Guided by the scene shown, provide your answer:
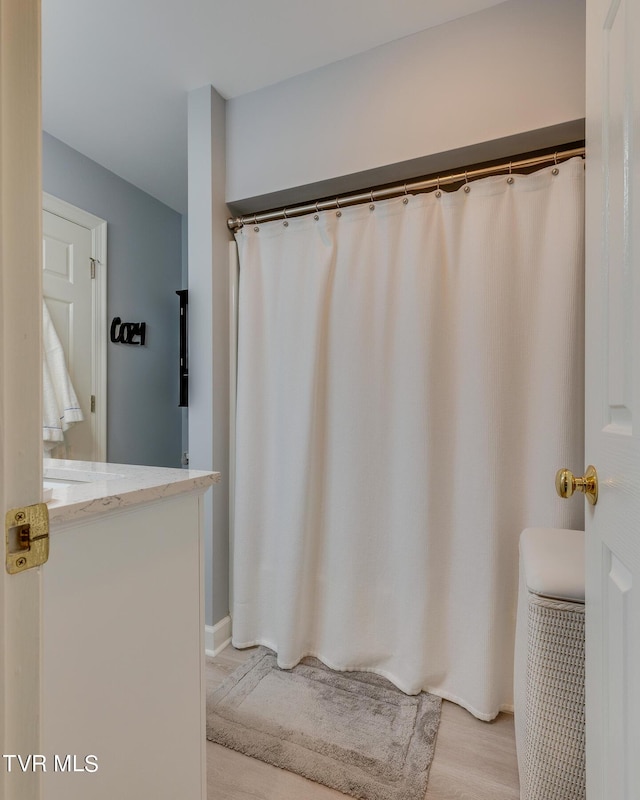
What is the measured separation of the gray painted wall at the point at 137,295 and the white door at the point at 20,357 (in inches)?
90.4

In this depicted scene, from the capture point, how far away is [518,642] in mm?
1268

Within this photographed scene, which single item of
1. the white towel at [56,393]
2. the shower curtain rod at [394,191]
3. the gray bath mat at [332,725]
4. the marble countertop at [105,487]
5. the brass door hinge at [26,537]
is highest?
the shower curtain rod at [394,191]

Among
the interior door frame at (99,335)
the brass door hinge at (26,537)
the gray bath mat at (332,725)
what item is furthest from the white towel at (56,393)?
the brass door hinge at (26,537)

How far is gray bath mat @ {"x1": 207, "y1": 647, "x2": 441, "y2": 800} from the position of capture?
1.26 m

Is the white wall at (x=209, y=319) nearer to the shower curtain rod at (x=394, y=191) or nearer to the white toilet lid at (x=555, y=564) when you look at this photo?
the shower curtain rod at (x=394, y=191)

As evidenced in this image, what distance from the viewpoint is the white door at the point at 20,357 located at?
466mm

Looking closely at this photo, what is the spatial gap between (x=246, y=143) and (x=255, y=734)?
2403 millimetres

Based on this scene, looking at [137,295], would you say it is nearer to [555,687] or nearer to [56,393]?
[56,393]

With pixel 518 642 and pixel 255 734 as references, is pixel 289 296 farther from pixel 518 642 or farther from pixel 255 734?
pixel 255 734

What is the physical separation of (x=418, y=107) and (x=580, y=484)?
156 cm

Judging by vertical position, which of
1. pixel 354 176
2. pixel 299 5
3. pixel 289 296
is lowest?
pixel 289 296

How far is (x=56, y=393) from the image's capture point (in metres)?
2.30

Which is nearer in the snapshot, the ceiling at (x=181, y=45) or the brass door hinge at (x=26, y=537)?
the brass door hinge at (x=26, y=537)
